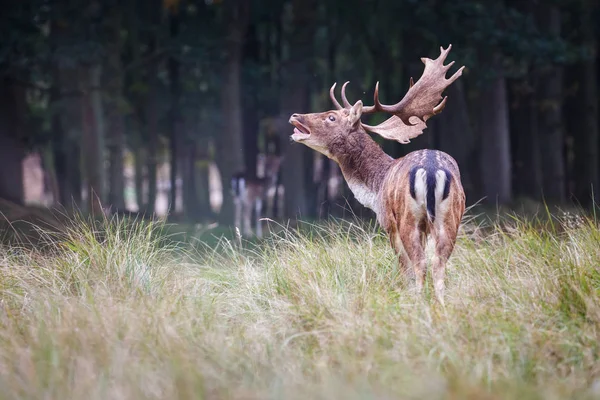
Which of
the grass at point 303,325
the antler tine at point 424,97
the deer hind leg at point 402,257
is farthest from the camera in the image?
the antler tine at point 424,97

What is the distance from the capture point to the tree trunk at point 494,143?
695 inches

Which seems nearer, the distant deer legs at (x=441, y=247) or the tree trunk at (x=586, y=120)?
the distant deer legs at (x=441, y=247)

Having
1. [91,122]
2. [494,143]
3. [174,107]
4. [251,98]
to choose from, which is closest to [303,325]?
[494,143]

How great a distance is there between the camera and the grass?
16.9 feet

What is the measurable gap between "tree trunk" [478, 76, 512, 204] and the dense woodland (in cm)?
3

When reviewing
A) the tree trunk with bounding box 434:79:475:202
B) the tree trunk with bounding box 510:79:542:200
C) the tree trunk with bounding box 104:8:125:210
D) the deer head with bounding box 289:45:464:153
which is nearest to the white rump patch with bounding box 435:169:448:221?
the deer head with bounding box 289:45:464:153

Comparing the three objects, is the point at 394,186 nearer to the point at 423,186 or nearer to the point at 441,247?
the point at 423,186

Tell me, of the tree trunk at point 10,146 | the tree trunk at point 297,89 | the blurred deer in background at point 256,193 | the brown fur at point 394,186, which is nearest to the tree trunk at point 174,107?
the blurred deer in background at point 256,193

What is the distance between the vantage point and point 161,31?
2059cm

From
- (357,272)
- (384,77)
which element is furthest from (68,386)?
(384,77)

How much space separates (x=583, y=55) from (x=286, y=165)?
6069 mm

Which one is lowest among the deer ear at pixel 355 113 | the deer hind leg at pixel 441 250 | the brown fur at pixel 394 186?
the deer hind leg at pixel 441 250

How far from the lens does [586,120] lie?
20.2 metres

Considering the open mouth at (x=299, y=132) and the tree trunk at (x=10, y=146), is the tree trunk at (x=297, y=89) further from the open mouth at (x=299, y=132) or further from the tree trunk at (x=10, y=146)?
the open mouth at (x=299, y=132)
